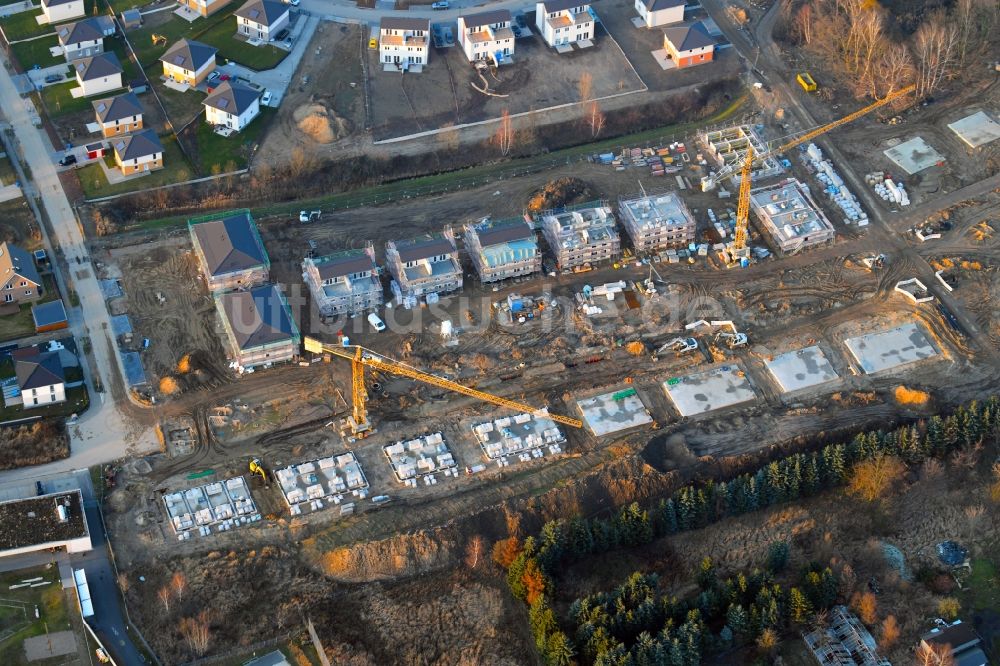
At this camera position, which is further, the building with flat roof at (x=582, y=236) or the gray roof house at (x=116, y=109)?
the gray roof house at (x=116, y=109)

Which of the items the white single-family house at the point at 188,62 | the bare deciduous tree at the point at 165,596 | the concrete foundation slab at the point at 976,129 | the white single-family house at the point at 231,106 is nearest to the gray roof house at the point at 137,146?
the white single-family house at the point at 231,106

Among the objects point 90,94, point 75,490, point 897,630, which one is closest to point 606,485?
point 897,630

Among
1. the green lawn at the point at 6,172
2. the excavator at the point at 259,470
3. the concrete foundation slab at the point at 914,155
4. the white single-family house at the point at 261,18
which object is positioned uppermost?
the white single-family house at the point at 261,18

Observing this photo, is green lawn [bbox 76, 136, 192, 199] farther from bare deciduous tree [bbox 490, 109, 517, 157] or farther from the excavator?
the excavator

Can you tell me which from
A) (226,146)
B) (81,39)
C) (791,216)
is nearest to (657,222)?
(791,216)

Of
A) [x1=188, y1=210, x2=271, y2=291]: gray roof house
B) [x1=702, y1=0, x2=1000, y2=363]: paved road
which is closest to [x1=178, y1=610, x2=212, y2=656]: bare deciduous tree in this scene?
[x1=188, y1=210, x2=271, y2=291]: gray roof house

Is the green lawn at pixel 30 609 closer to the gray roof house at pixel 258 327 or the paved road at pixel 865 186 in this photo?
the gray roof house at pixel 258 327
